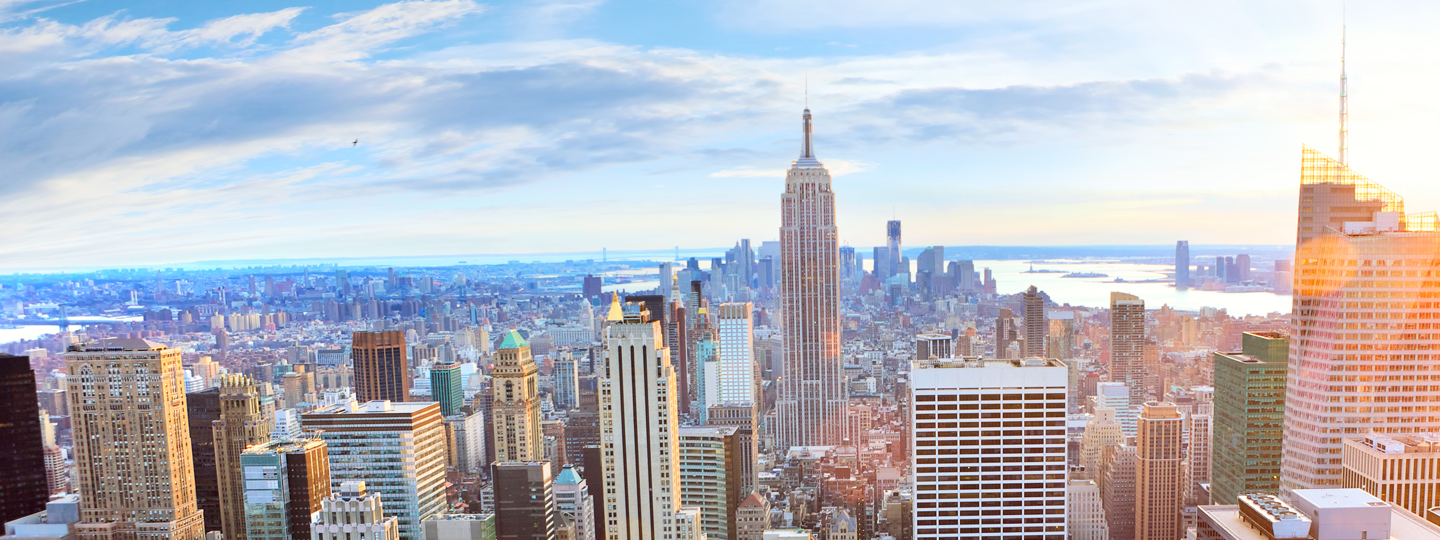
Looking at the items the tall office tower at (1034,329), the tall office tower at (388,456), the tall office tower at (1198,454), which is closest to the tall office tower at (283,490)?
the tall office tower at (388,456)

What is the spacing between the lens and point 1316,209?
50.3ft

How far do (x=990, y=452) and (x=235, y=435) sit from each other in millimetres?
18906

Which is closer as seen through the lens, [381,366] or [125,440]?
[125,440]

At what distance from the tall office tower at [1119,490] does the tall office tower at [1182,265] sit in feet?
27.6

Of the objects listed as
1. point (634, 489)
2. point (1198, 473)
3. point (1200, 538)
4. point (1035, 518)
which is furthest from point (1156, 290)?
point (634, 489)

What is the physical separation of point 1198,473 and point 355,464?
22495mm

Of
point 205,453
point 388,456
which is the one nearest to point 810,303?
point 388,456

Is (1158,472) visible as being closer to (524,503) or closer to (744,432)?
(744,432)

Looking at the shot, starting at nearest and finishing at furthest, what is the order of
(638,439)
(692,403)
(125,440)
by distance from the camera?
1. (638,439)
2. (125,440)
3. (692,403)

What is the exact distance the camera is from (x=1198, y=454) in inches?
893

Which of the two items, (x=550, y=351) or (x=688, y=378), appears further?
(x=688, y=378)

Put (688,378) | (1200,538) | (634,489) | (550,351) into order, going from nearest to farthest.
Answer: (1200,538), (634,489), (550,351), (688,378)

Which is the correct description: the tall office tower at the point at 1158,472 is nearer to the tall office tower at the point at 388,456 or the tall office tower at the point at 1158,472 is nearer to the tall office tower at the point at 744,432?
the tall office tower at the point at 744,432

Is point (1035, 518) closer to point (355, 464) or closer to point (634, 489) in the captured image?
point (634, 489)
